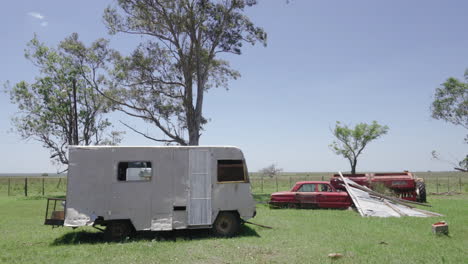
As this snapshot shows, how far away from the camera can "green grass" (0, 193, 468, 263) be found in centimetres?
769

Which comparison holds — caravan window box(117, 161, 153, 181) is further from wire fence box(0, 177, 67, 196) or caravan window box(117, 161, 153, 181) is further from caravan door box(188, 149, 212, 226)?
wire fence box(0, 177, 67, 196)

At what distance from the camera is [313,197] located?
1548cm

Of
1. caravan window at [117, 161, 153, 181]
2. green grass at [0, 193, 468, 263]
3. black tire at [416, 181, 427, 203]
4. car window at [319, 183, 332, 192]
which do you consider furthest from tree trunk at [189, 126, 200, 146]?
black tire at [416, 181, 427, 203]

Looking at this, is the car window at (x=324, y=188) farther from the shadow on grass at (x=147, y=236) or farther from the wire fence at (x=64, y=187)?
the wire fence at (x=64, y=187)

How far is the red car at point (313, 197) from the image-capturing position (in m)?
15.3

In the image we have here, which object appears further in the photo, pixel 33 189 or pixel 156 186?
pixel 33 189

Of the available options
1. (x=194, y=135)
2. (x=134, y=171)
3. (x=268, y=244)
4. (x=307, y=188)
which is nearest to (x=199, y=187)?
(x=134, y=171)

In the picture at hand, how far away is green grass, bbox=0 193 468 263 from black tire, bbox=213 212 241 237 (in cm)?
39

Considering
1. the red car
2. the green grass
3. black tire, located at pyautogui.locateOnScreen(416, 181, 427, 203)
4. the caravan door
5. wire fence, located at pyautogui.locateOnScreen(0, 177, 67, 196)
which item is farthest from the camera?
wire fence, located at pyautogui.locateOnScreen(0, 177, 67, 196)

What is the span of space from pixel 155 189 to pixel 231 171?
2.39 m

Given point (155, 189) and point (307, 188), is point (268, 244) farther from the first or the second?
point (307, 188)

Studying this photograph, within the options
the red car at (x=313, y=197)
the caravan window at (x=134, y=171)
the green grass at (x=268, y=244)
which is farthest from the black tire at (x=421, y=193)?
the caravan window at (x=134, y=171)

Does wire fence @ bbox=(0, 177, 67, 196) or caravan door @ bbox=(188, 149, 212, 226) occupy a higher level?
caravan door @ bbox=(188, 149, 212, 226)

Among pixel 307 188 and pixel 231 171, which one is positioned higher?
pixel 231 171
